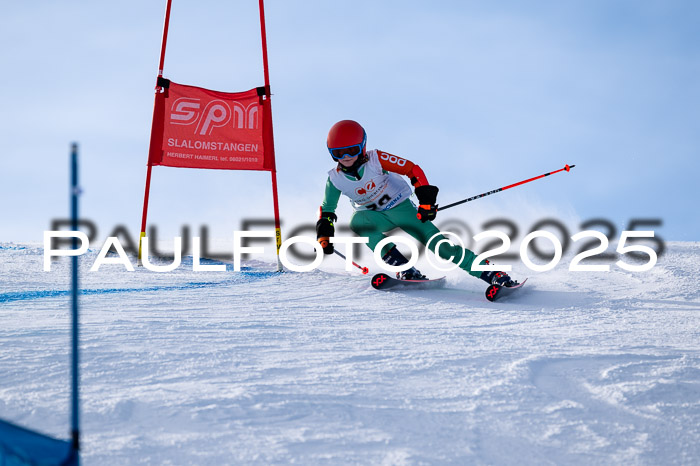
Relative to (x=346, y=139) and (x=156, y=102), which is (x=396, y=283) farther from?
(x=156, y=102)

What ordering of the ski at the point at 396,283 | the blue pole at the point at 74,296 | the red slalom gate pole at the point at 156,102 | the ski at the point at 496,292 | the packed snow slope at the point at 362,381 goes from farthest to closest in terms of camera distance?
the red slalom gate pole at the point at 156,102
the ski at the point at 396,283
the ski at the point at 496,292
the packed snow slope at the point at 362,381
the blue pole at the point at 74,296

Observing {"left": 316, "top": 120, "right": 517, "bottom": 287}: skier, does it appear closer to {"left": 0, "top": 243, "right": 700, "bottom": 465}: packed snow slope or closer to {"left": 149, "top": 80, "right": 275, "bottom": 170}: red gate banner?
{"left": 0, "top": 243, "right": 700, "bottom": 465}: packed snow slope

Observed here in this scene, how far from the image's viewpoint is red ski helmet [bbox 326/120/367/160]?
12.2 feet

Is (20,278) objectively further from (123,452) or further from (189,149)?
(123,452)

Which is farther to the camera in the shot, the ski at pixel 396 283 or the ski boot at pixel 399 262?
the ski boot at pixel 399 262

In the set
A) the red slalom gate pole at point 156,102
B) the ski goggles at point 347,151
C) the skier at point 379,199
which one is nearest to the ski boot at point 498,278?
the skier at point 379,199

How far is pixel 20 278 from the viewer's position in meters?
4.52

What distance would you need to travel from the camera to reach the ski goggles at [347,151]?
12.3ft

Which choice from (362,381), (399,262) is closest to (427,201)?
(399,262)

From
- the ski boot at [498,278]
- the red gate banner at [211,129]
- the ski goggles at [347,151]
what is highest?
the red gate banner at [211,129]

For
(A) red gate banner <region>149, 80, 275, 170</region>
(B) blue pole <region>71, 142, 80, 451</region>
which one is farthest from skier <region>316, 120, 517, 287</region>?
(B) blue pole <region>71, 142, 80, 451</region>

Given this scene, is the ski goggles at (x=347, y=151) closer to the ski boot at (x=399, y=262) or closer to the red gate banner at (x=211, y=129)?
the ski boot at (x=399, y=262)

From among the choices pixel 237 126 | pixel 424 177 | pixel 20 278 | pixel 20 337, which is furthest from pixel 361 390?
pixel 237 126

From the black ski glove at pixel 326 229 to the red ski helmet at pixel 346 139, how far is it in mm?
525
